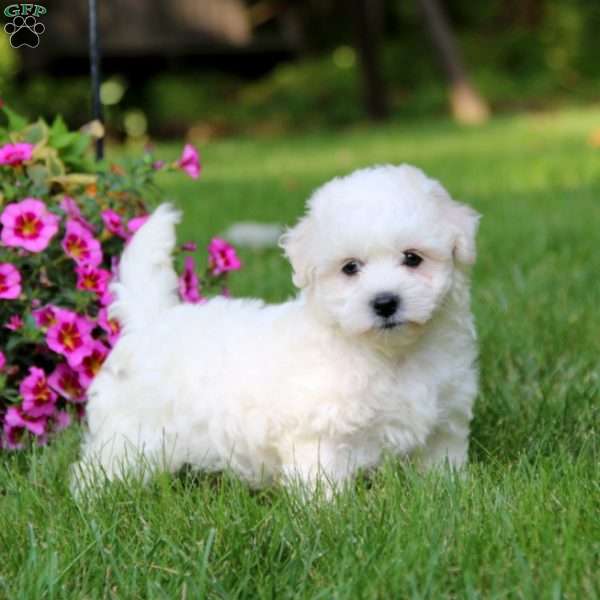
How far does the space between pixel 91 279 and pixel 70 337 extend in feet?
0.68

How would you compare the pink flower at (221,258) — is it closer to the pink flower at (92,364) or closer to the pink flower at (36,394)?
the pink flower at (92,364)

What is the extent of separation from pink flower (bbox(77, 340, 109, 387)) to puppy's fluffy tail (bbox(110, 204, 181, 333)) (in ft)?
0.71

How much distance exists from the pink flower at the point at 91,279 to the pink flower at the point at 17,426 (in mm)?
435

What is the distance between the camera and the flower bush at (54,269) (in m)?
3.30

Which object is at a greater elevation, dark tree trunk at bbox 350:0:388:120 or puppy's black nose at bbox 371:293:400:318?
puppy's black nose at bbox 371:293:400:318

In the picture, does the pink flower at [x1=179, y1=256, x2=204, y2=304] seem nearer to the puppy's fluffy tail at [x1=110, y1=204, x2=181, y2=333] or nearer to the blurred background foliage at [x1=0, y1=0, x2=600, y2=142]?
the puppy's fluffy tail at [x1=110, y1=204, x2=181, y2=333]

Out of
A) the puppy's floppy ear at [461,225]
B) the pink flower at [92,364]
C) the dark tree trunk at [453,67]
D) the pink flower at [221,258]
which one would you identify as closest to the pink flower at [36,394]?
the pink flower at [92,364]

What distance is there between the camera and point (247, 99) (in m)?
21.0

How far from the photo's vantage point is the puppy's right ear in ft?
8.89

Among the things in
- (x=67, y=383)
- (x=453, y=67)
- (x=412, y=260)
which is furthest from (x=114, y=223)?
(x=453, y=67)

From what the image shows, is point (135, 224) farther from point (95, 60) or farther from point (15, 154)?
point (95, 60)

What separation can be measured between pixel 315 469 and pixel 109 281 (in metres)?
1.17

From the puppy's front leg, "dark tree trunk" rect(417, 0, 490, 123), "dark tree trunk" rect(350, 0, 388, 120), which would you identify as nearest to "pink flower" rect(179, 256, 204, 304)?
the puppy's front leg

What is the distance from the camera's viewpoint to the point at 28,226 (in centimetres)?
332
